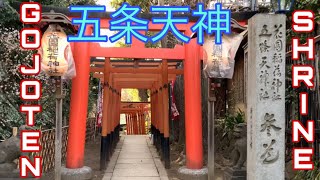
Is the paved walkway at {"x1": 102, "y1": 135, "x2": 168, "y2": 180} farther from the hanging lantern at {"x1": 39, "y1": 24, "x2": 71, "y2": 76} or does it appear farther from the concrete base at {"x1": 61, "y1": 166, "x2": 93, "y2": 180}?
the hanging lantern at {"x1": 39, "y1": 24, "x2": 71, "y2": 76}

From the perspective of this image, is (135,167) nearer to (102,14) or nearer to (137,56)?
(137,56)

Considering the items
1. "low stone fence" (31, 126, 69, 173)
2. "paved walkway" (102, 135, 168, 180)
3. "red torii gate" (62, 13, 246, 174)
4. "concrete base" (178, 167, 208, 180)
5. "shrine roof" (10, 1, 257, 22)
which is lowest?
"paved walkway" (102, 135, 168, 180)

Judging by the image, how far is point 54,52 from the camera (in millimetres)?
7629

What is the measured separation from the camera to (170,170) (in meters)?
10.3

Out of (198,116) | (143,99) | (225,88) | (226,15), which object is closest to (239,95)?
(225,88)

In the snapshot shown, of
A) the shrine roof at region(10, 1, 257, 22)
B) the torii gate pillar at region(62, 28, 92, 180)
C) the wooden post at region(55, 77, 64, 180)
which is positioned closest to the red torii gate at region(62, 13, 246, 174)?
the torii gate pillar at region(62, 28, 92, 180)

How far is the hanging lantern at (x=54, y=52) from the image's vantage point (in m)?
7.61

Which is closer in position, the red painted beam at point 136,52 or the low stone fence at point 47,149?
the low stone fence at point 47,149

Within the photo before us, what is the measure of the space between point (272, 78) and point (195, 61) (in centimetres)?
366

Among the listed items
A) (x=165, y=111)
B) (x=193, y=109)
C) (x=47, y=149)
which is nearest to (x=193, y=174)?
(x=193, y=109)

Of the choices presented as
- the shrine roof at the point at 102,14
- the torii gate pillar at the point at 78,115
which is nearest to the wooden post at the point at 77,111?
the torii gate pillar at the point at 78,115

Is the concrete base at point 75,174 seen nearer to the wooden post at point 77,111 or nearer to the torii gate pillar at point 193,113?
the wooden post at point 77,111

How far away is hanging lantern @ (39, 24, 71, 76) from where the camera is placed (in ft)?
25.0

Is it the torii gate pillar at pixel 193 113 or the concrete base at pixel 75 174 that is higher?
the torii gate pillar at pixel 193 113
